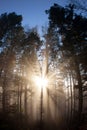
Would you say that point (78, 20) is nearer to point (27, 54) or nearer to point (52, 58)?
point (52, 58)

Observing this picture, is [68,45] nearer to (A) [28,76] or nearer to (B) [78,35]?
(B) [78,35]

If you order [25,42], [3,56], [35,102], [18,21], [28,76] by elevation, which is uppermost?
[18,21]

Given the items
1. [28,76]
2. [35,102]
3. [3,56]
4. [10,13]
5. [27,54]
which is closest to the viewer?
[10,13]

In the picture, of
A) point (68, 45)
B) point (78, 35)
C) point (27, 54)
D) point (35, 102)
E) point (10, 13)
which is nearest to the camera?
point (78, 35)

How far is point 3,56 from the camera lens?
31.3m

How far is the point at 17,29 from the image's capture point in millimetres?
30203

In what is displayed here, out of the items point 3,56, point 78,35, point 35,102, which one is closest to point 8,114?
point 3,56

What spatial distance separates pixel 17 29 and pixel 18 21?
1.21 metres

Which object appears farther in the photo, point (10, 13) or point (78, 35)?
point (10, 13)

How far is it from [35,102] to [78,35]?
40.0 meters

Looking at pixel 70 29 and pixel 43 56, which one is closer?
pixel 70 29

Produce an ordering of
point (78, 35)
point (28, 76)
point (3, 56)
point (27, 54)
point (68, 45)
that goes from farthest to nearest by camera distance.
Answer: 1. point (28, 76)
2. point (27, 54)
3. point (3, 56)
4. point (68, 45)
5. point (78, 35)

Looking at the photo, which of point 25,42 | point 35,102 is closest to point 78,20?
point 25,42

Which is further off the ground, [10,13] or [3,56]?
[10,13]
